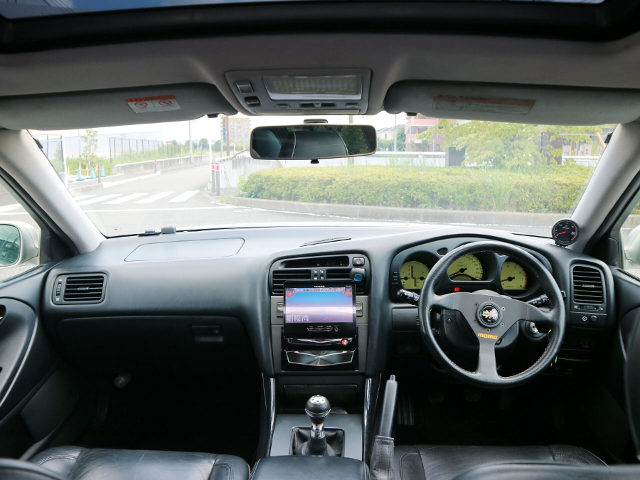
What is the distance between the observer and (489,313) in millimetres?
A: 2361

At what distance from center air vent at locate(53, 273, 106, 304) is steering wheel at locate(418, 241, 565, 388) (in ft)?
6.98

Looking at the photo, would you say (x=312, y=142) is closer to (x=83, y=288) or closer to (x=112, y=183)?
(x=83, y=288)

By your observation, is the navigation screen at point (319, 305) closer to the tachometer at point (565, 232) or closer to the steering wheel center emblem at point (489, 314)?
the steering wheel center emblem at point (489, 314)

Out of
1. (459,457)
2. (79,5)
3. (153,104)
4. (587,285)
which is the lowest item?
(459,457)

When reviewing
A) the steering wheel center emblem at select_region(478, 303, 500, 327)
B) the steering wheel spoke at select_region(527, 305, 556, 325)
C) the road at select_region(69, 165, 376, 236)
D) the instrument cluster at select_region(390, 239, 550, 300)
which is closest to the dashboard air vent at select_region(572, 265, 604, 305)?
the instrument cluster at select_region(390, 239, 550, 300)

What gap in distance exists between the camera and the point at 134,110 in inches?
94.7

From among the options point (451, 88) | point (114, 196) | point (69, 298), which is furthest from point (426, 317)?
point (114, 196)

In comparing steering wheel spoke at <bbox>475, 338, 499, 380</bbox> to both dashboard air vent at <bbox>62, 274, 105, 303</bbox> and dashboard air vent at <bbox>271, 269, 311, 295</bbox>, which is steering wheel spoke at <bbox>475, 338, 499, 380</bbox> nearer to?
dashboard air vent at <bbox>271, 269, 311, 295</bbox>

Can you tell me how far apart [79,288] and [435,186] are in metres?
2.48

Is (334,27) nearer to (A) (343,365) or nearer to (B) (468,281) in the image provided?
(B) (468,281)

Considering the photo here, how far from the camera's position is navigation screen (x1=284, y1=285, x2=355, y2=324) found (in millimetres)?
2914

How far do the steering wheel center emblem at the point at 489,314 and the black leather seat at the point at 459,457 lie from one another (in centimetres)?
77

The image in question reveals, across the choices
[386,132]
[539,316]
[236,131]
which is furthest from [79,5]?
[539,316]

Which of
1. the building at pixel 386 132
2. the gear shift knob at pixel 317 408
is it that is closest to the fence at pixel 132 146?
the building at pixel 386 132
